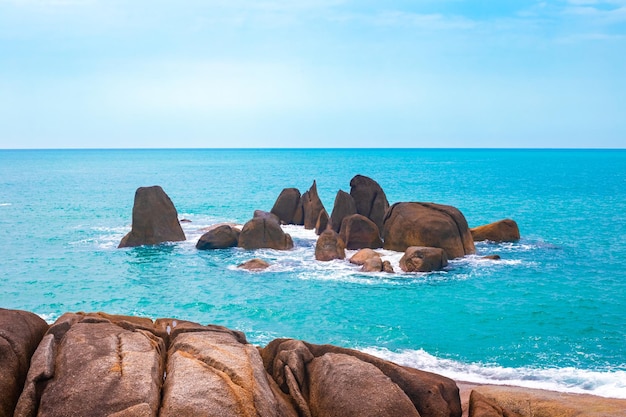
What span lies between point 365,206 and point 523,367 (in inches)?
1086

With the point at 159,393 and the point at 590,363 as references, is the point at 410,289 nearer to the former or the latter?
the point at 590,363

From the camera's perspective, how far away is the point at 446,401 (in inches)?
531

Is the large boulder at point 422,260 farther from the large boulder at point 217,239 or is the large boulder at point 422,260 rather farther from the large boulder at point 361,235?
the large boulder at point 217,239

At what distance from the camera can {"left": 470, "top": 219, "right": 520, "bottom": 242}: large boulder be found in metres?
44.8

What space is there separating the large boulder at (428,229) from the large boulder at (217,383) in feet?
87.5

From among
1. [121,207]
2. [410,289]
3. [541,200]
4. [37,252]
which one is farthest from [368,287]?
[541,200]

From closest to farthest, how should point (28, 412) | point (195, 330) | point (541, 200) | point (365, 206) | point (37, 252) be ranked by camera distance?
point (28, 412) → point (195, 330) → point (37, 252) → point (365, 206) → point (541, 200)

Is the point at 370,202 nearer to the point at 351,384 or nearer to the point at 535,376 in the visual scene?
the point at 535,376

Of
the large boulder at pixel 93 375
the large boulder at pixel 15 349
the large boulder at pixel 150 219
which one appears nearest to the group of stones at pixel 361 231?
the large boulder at pixel 150 219

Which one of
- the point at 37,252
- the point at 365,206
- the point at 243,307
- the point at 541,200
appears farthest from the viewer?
the point at 541,200

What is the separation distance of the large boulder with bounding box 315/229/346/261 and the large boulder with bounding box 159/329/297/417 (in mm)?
25457

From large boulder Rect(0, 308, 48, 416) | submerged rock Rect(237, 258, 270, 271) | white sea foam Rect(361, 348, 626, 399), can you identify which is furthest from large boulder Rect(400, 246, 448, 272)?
large boulder Rect(0, 308, 48, 416)

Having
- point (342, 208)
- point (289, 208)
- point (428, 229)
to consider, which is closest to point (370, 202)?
point (342, 208)

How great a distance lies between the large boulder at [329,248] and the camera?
38750mm
